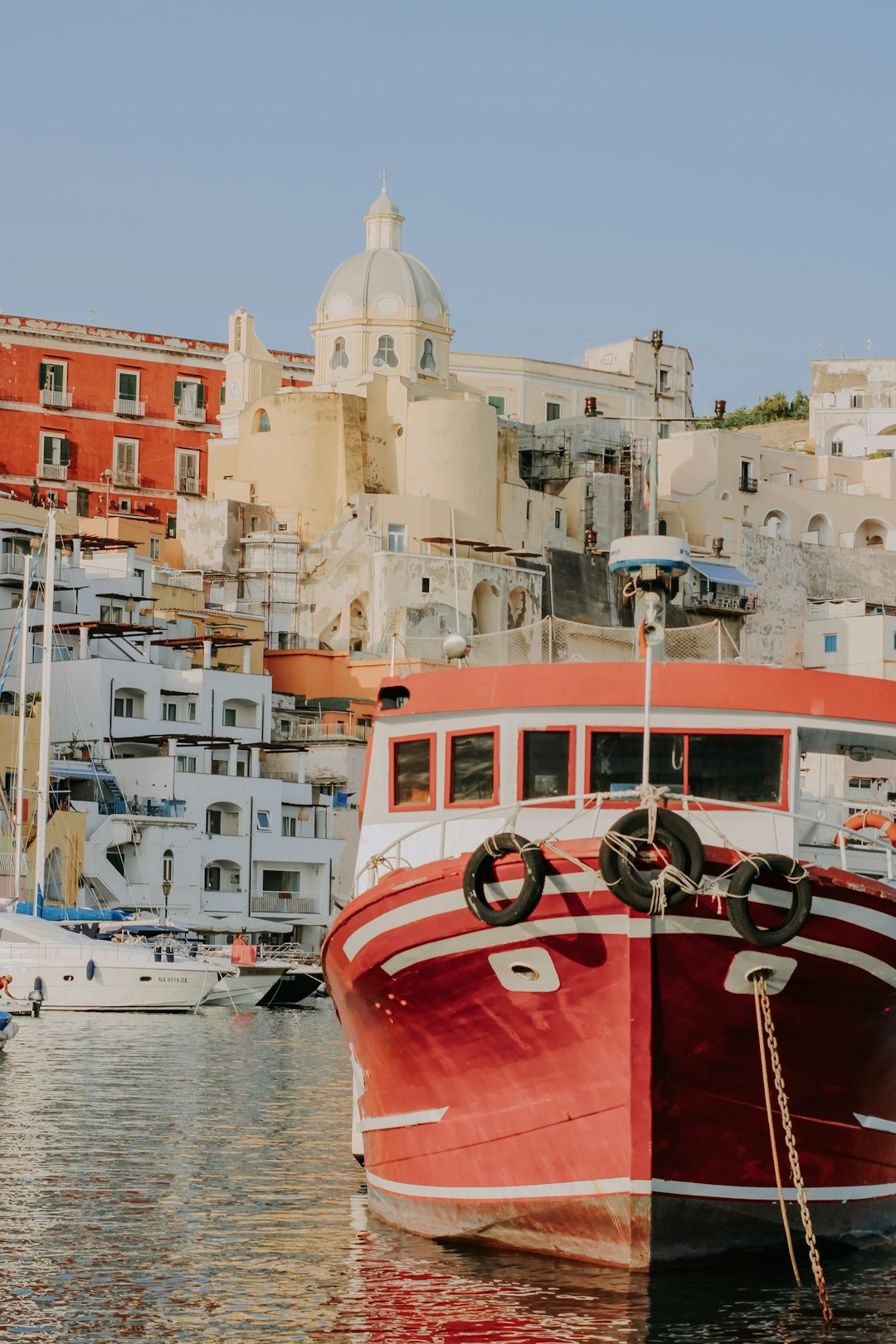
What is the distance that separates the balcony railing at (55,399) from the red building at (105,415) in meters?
0.04

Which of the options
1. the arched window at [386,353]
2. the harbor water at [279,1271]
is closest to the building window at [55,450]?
the arched window at [386,353]

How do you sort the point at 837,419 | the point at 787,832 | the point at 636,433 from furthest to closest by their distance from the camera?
1. the point at 837,419
2. the point at 636,433
3. the point at 787,832

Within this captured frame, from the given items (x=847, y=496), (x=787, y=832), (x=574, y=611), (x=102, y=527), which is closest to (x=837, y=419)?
(x=847, y=496)

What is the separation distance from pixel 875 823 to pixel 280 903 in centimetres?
5567

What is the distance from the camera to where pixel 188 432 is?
101 meters

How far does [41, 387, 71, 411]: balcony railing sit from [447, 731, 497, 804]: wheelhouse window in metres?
79.7

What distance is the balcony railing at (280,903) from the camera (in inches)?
3017

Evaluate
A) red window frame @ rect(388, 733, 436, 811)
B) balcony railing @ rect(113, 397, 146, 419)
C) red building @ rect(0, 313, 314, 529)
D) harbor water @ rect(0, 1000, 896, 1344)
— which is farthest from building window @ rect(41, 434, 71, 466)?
red window frame @ rect(388, 733, 436, 811)

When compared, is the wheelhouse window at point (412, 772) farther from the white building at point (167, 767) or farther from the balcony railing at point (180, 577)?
the balcony railing at point (180, 577)

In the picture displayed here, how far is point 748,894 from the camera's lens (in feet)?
56.0

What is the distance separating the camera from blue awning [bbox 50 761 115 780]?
72.6 metres

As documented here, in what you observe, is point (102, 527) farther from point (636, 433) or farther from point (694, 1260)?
point (694, 1260)

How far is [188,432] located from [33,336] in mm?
8594

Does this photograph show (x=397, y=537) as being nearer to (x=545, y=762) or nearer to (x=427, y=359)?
(x=427, y=359)
